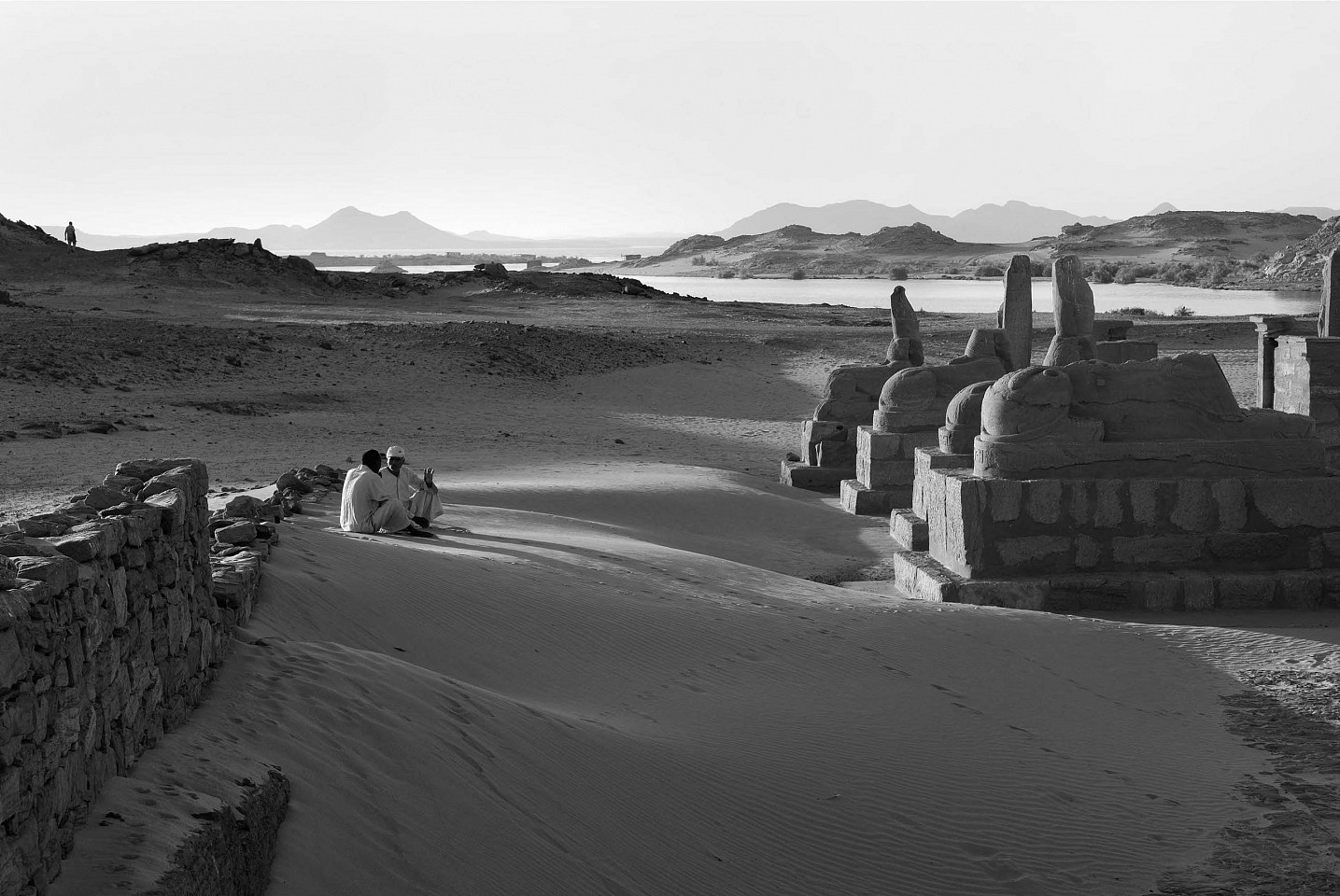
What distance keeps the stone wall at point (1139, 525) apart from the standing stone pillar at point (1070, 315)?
2.40 metres

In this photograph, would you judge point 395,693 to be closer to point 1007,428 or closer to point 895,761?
point 895,761

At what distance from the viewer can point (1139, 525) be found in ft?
28.2

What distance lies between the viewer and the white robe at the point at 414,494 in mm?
8523

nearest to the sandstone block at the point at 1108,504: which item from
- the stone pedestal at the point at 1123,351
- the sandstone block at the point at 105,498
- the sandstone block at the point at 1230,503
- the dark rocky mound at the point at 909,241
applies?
the sandstone block at the point at 1230,503

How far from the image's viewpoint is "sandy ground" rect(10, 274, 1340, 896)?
397cm

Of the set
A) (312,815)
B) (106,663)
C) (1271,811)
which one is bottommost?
(1271,811)

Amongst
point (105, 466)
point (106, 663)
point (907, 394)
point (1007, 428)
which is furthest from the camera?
point (907, 394)

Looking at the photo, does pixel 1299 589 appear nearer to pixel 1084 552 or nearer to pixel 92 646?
pixel 1084 552

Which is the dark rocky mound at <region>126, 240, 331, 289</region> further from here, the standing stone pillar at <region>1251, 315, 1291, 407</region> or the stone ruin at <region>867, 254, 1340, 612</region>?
the stone ruin at <region>867, 254, 1340, 612</region>

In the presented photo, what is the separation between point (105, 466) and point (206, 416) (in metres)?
4.27

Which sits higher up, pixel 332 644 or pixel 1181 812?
pixel 332 644

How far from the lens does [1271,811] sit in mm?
5266

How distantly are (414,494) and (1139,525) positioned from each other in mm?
5089

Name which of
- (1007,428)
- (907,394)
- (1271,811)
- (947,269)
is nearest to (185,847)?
(1271,811)
